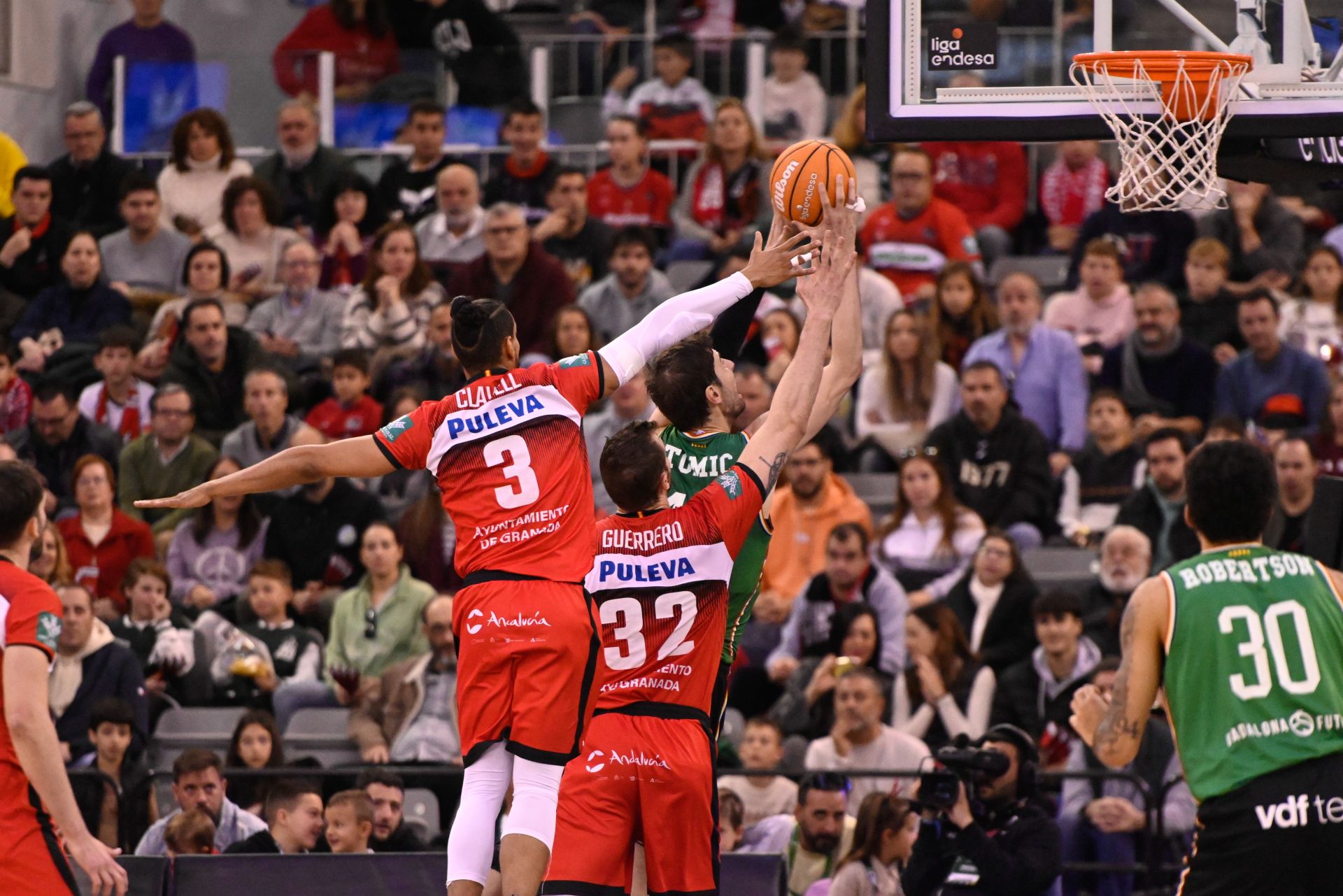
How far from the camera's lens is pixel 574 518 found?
7.74 metres

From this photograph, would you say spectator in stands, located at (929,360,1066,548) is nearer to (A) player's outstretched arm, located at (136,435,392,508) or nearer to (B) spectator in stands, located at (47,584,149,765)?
(B) spectator in stands, located at (47,584,149,765)

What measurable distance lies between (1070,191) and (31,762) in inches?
471

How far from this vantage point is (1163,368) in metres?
14.4

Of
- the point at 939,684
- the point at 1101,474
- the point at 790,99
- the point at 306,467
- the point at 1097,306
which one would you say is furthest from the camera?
the point at 790,99

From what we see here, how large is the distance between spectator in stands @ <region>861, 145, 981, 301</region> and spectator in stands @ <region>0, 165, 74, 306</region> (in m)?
7.01

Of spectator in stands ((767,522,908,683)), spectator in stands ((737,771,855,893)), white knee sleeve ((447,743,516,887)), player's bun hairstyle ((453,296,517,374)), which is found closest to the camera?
white knee sleeve ((447,743,516,887))

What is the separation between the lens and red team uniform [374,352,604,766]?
7.57 metres

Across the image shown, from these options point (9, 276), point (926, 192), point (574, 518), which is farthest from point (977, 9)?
point (9, 276)

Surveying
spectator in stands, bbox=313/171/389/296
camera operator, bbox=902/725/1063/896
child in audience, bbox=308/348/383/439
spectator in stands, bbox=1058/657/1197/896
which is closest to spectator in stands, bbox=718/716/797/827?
spectator in stands, bbox=1058/657/1197/896

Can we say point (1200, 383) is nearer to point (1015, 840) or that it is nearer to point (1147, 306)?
point (1147, 306)

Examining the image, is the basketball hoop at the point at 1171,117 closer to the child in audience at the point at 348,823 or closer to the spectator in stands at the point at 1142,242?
the child in audience at the point at 348,823

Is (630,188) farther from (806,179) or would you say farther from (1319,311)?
(806,179)

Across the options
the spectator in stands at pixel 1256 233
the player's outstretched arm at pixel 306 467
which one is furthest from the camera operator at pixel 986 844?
the spectator in stands at pixel 1256 233

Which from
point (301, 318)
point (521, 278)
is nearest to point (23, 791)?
Answer: point (521, 278)
